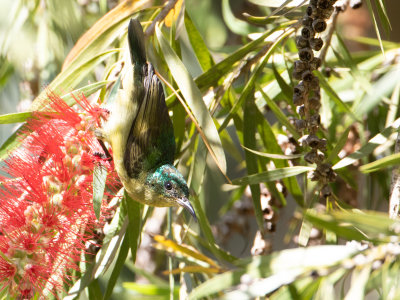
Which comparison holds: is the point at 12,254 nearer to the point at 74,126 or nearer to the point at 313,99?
the point at 74,126

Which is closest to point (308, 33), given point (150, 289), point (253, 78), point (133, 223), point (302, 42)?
point (302, 42)

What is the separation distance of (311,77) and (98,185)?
1.11ft

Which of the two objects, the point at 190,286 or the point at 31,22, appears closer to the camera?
the point at 190,286

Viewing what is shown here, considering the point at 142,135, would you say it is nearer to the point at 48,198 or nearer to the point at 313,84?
the point at 48,198

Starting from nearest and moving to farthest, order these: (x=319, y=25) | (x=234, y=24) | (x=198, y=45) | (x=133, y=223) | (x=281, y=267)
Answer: (x=281, y=267) → (x=319, y=25) → (x=133, y=223) → (x=198, y=45) → (x=234, y=24)

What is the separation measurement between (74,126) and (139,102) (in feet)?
0.38

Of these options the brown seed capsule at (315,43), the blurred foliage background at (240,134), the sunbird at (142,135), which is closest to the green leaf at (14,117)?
the blurred foliage background at (240,134)

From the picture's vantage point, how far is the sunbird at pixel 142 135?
0.85m

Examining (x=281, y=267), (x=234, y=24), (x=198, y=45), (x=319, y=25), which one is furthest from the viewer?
(x=234, y=24)

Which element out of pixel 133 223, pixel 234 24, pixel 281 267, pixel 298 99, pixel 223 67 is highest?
pixel 234 24

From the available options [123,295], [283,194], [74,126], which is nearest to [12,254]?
[74,126]

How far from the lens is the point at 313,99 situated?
2.70ft

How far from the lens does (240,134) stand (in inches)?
41.9

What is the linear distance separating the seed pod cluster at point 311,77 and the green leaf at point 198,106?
133 millimetres
